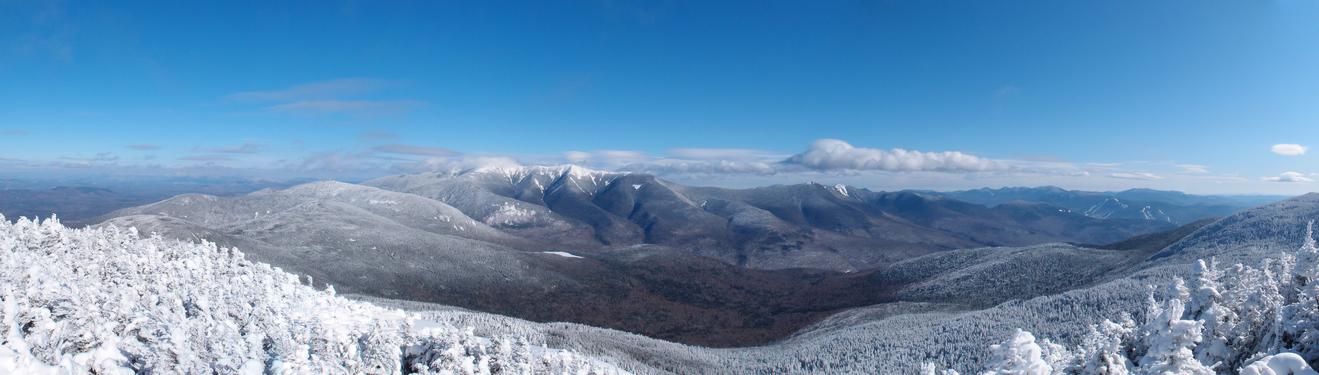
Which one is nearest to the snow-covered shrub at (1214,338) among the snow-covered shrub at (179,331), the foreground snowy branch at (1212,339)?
the foreground snowy branch at (1212,339)

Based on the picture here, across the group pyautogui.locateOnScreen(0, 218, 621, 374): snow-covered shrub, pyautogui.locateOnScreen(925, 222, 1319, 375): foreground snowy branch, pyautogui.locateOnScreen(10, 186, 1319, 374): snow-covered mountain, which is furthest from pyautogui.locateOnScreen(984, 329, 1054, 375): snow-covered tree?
pyautogui.locateOnScreen(0, 218, 621, 374): snow-covered shrub

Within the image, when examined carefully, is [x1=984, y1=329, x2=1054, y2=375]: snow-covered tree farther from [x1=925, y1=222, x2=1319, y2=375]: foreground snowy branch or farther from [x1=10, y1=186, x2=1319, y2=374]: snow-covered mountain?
[x1=10, y1=186, x2=1319, y2=374]: snow-covered mountain

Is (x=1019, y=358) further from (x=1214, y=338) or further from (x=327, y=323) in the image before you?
(x=327, y=323)

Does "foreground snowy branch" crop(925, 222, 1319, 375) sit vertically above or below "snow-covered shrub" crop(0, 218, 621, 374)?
above

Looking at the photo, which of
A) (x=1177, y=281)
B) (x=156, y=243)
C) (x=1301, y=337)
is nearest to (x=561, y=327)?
(x=156, y=243)

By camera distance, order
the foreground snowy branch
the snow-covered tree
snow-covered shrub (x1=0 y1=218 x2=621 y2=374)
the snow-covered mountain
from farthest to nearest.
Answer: the snow-covered mountain, snow-covered shrub (x1=0 y1=218 x2=621 y2=374), the snow-covered tree, the foreground snowy branch

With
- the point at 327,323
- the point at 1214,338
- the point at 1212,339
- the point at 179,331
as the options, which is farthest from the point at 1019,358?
the point at 327,323

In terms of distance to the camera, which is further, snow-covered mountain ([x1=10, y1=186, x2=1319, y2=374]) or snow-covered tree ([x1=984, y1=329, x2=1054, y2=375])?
snow-covered mountain ([x1=10, y1=186, x2=1319, y2=374])
